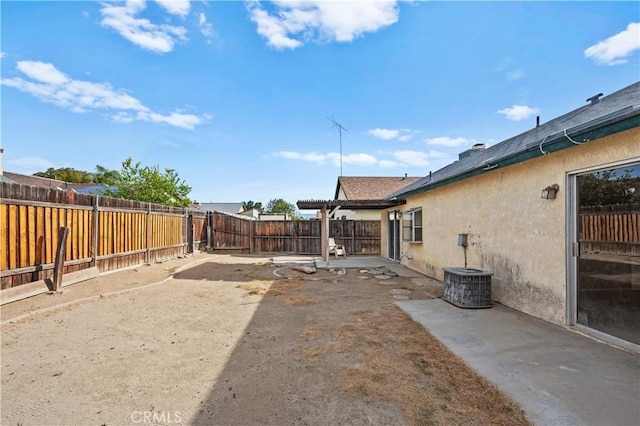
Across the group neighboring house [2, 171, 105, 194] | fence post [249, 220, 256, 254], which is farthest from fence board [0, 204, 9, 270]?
fence post [249, 220, 256, 254]

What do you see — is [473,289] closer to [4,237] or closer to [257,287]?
[257,287]

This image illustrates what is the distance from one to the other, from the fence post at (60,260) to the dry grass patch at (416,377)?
5.31m

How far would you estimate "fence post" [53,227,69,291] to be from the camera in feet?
18.3

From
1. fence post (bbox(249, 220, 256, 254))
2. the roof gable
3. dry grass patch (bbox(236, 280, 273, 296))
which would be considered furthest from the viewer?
the roof gable

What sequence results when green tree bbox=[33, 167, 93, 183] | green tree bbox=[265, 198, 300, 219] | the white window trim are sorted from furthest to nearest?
green tree bbox=[265, 198, 300, 219] → green tree bbox=[33, 167, 93, 183] → the white window trim

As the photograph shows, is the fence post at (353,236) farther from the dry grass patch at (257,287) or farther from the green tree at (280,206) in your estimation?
the green tree at (280,206)

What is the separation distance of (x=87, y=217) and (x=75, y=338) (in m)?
4.24

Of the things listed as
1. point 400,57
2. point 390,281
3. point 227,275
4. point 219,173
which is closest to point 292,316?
point 390,281

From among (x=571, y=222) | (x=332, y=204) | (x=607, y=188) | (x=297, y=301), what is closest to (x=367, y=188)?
(x=332, y=204)

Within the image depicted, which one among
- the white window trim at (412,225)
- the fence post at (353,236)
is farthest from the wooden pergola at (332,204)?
the fence post at (353,236)

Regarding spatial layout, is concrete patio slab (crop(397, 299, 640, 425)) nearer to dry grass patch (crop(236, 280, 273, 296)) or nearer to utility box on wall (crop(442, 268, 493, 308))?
utility box on wall (crop(442, 268, 493, 308))

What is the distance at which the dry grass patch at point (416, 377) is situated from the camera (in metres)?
2.13

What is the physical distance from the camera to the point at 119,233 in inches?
314

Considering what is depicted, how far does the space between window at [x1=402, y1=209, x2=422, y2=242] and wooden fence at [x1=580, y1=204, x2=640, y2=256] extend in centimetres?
466
